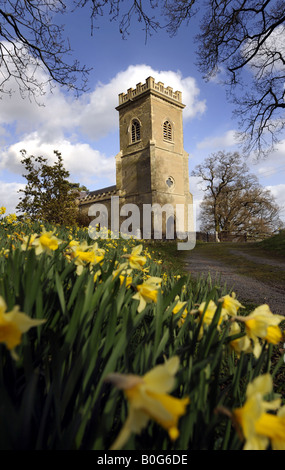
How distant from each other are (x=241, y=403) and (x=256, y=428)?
0.59 m

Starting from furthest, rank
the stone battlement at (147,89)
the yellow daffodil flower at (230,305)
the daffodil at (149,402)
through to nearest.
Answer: the stone battlement at (147,89), the yellow daffodil flower at (230,305), the daffodil at (149,402)

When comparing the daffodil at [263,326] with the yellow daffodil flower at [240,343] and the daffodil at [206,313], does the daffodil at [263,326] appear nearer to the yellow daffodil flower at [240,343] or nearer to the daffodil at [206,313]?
the yellow daffodil flower at [240,343]

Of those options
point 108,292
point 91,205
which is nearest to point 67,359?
point 108,292

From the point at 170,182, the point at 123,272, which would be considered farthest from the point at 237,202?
the point at 123,272

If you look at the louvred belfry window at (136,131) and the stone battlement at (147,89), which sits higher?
the stone battlement at (147,89)

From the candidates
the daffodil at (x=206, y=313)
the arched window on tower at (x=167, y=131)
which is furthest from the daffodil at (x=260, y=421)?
the arched window on tower at (x=167, y=131)

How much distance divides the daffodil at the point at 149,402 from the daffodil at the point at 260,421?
13 centimetres

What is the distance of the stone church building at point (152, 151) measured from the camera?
2342cm

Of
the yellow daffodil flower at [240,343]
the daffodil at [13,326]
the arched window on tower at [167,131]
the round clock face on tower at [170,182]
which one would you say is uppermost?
the arched window on tower at [167,131]

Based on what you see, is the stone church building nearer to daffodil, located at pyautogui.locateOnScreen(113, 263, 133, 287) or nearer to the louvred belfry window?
the louvred belfry window

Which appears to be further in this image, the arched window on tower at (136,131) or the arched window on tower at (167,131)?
the arched window on tower at (136,131)

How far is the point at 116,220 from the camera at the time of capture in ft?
90.4

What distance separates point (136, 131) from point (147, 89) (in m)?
3.77

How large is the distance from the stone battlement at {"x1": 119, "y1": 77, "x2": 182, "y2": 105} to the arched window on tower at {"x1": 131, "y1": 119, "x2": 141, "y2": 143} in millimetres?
2272
